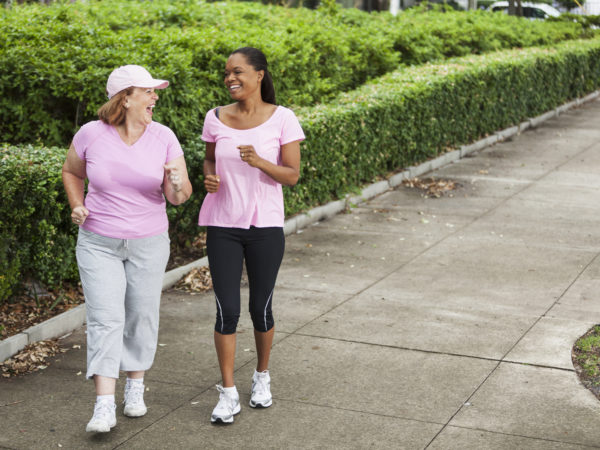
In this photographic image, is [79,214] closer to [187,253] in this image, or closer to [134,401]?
[134,401]

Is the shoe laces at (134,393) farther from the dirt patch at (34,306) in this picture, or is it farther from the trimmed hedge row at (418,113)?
the trimmed hedge row at (418,113)

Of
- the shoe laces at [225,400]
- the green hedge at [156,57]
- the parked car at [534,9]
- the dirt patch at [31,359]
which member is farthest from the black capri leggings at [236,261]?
the parked car at [534,9]

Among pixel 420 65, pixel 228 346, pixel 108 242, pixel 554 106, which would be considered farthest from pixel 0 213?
pixel 554 106

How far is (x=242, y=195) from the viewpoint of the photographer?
5.12 metres

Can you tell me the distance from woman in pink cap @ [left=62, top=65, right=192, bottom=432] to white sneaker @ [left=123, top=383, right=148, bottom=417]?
0.74 feet

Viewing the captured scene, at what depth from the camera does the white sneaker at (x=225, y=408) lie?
5.09 meters

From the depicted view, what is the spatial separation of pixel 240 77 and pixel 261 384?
5.77 feet

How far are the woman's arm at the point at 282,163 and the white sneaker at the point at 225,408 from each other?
1.22m

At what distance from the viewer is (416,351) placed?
633 cm

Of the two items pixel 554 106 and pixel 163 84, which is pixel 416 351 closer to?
pixel 163 84

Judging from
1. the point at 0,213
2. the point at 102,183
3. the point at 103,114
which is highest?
the point at 103,114

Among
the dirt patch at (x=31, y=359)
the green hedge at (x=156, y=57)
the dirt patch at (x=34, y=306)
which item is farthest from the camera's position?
the green hedge at (x=156, y=57)

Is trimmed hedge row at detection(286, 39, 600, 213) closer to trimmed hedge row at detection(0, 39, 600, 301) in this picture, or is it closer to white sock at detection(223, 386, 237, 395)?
trimmed hedge row at detection(0, 39, 600, 301)

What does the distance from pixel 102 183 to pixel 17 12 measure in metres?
5.67
